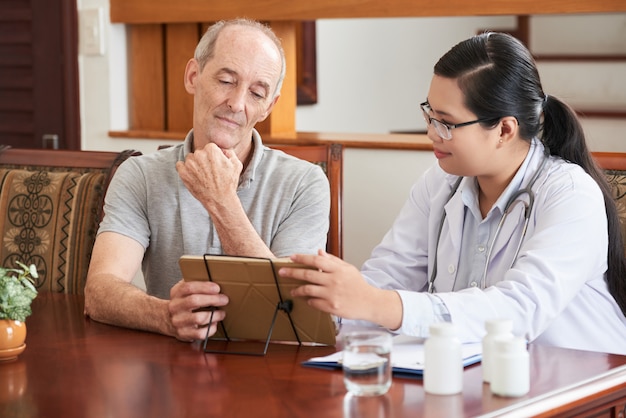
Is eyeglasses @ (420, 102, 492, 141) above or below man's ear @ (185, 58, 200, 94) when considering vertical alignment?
below

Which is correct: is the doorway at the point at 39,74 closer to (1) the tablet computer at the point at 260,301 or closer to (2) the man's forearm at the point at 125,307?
(2) the man's forearm at the point at 125,307

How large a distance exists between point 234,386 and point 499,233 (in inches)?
28.7

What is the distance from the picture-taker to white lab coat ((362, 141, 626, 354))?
1.75m

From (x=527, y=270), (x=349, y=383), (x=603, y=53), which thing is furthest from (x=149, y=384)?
(x=603, y=53)

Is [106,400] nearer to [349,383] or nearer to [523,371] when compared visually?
[349,383]

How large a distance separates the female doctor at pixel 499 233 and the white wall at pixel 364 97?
2.63ft

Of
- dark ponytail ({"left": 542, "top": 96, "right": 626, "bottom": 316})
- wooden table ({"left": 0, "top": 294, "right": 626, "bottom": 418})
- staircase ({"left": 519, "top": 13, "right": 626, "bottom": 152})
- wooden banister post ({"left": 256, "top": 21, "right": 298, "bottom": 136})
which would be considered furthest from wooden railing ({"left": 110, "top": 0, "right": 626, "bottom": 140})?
staircase ({"left": 519, "top": 13, "right": 626, "bottom": 152})

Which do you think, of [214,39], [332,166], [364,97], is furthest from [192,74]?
[364,97]

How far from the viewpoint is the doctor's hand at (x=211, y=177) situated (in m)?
2.09

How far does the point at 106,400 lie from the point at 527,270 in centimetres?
78

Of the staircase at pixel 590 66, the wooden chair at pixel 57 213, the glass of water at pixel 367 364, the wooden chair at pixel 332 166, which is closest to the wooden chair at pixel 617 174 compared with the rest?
the wooden chair at pixel 332 166

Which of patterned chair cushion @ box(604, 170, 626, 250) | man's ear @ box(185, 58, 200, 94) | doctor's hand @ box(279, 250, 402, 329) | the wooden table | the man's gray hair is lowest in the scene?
the wooden table

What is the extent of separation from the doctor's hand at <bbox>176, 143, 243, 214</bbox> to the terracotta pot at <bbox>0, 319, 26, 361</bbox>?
0.53m

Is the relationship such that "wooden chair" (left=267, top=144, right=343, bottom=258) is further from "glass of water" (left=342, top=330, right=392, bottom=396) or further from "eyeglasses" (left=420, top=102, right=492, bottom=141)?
"glass of water" (left=342, top=330, right=392, bottom=396)
